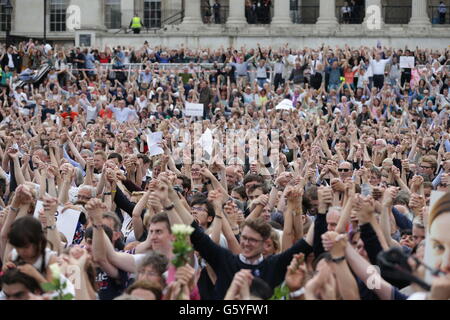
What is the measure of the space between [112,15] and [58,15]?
456cm

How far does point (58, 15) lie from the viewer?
5459 centimetres

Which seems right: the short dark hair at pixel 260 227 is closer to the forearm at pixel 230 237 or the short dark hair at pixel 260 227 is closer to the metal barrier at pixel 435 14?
the forearm at pixel 230 237

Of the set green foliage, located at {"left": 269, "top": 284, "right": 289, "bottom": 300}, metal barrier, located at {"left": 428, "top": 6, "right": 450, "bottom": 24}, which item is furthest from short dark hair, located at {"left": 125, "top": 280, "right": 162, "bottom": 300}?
metal barrier, located at {"left": 428, "top": 6, "right": 450, "bottom": 24}

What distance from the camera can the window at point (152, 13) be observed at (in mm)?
52938

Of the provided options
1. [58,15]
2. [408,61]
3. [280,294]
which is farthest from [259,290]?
[58,15]

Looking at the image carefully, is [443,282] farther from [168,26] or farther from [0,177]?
[168,26]

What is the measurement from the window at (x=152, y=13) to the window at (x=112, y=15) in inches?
75.2

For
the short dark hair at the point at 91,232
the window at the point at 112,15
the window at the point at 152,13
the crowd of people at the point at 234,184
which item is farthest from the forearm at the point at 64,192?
the window at the point at 152,13

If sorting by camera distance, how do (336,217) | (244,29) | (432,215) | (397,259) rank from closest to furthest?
(397,259)
(432,215)
(336,217)
(244,29)

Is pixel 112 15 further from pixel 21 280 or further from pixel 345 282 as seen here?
pixel 345 282

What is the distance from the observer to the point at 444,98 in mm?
29438

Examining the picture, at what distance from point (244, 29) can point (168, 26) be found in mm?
4023

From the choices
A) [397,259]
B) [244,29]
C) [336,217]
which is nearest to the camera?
[397,259]

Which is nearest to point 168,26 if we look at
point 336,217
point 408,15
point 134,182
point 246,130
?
point 408,15
